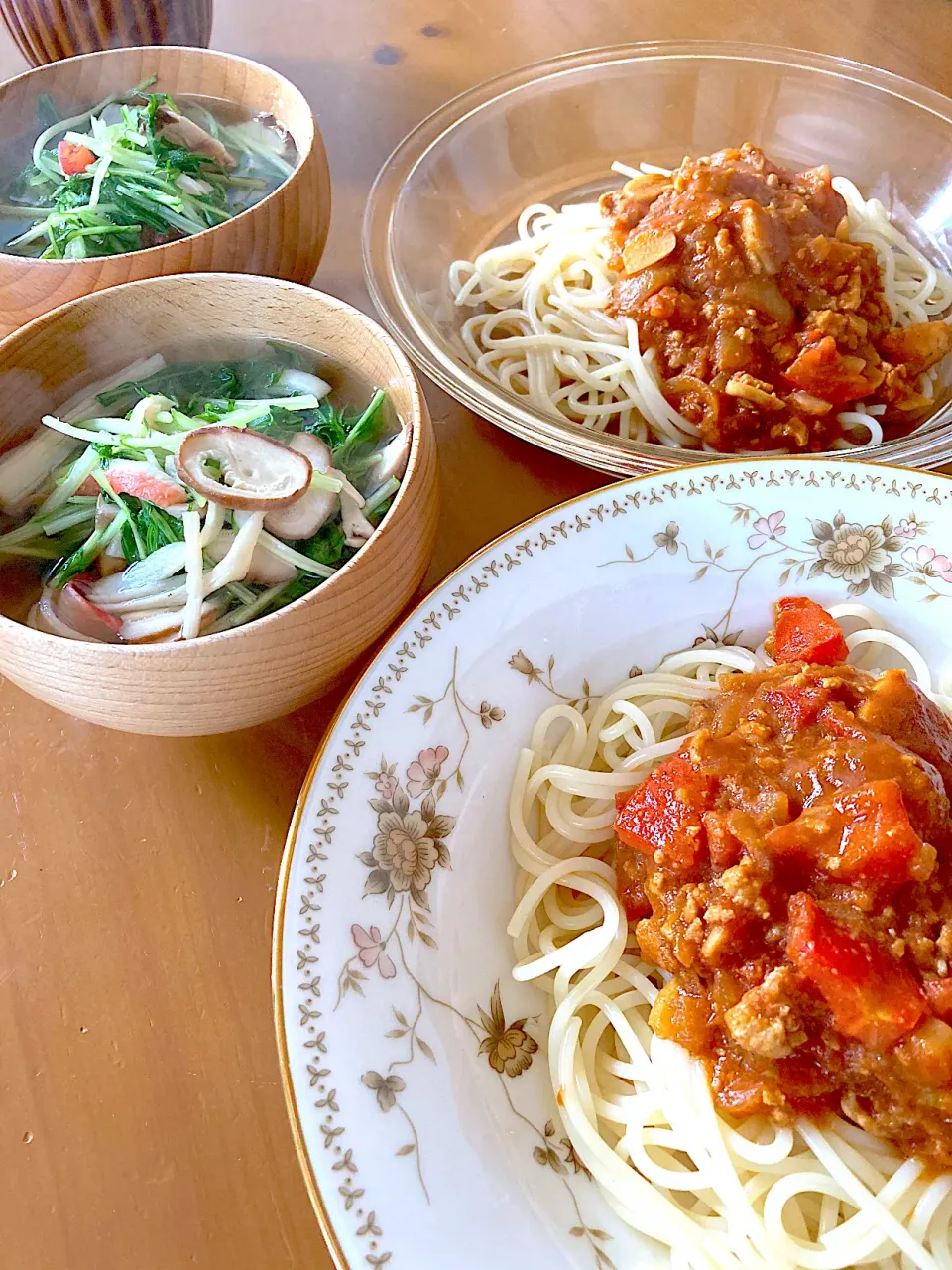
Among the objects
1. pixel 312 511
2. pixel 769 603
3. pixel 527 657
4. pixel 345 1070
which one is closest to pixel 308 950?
pixel 345 1070

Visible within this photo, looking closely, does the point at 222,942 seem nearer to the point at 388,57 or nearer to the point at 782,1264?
the point at 782,1264

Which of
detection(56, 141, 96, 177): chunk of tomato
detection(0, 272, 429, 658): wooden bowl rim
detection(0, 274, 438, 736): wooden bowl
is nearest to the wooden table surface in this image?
detection(0, 274, 438, 736): wooden bowl

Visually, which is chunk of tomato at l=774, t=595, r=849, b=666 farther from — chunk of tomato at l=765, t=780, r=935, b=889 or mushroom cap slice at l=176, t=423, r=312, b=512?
mushroom cap slice at l=176, t=423, r=312, b=512

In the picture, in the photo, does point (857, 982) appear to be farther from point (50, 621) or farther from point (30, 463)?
point (30, 463)

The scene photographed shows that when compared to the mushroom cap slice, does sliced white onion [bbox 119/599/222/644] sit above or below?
below

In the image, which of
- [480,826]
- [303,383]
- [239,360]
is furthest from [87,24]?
[480,826]

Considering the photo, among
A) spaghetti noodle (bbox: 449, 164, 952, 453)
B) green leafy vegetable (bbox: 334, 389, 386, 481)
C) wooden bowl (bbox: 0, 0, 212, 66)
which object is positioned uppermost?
wooden bowl (bbox: 0, 0, 212, 66)

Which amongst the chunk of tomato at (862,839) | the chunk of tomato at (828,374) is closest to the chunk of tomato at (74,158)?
the chunk of tomato at (828,374)
